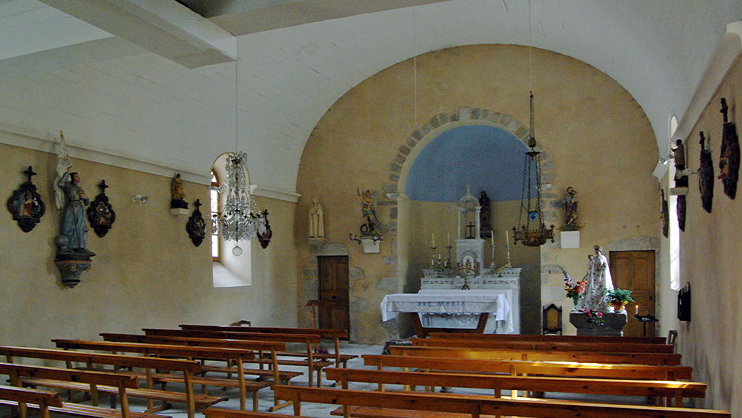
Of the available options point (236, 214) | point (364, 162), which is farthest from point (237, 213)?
point (364, 162)

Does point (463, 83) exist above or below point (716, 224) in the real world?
above

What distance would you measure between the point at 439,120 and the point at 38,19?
7679 millimetres

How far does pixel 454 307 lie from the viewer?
35.1 ft

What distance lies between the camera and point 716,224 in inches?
199

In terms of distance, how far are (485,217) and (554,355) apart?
7.55 meters

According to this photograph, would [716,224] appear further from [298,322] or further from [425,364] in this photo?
[298,322]

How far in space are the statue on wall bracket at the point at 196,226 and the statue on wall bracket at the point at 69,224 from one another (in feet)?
7.71

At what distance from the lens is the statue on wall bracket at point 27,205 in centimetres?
738

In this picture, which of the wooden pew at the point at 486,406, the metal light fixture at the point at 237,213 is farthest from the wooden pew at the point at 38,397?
the metal light fixture at the point at 237,213

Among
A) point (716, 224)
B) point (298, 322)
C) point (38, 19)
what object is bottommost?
point (298, 322)

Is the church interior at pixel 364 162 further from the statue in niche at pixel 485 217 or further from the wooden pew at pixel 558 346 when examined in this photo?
the wooden pew at pixel 558 346

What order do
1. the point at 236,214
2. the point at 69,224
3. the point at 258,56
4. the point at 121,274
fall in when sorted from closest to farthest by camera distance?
the point at 69,224 → the point at 236,214 → the point at 121,274 → the point at 258,56

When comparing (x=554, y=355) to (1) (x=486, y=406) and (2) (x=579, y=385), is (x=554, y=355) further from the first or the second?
(1) (x=486, y=406)

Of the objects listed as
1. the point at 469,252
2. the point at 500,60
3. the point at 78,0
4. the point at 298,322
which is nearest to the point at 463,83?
the point at 500,60
